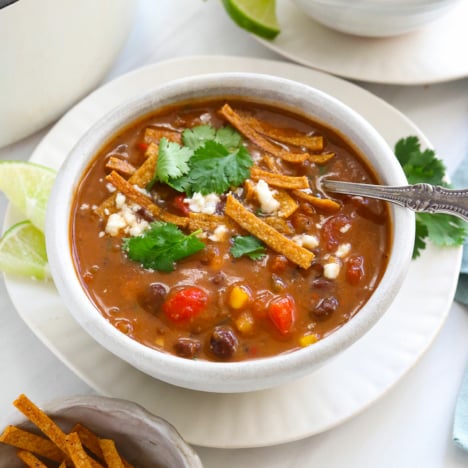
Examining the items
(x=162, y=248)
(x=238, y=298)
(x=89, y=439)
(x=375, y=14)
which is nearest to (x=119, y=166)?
(x=162, y=248)

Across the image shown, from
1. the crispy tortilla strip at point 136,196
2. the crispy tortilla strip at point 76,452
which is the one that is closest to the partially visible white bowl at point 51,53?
the crispy tortilla strip at point 136,196

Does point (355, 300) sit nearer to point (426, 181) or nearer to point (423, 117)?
point (426, 181)

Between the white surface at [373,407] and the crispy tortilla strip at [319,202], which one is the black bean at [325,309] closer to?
the crispy tortilla strip at [319,202]

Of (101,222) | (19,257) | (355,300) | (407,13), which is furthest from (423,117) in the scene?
(19,257)

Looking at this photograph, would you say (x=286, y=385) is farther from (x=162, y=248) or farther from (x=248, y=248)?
(x=162, y=248)

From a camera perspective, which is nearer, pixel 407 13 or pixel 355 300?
pixel 355 300

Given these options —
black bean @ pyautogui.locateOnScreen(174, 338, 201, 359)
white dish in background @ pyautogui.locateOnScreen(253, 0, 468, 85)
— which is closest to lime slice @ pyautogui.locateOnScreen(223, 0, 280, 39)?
white dish in background @ pyautogui.locateOnScreen(253, 0, 468, 85)
